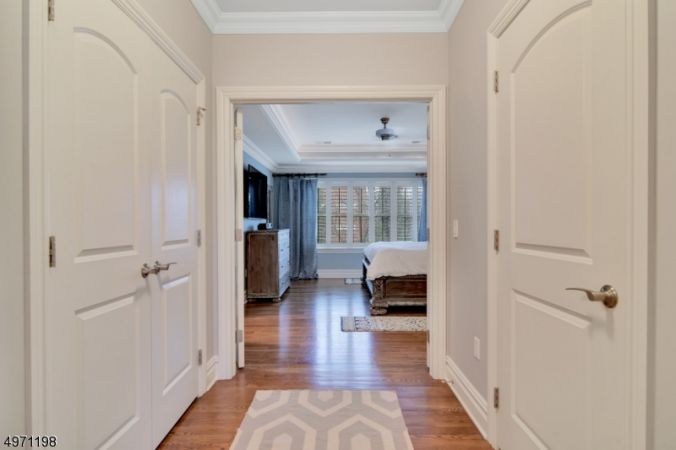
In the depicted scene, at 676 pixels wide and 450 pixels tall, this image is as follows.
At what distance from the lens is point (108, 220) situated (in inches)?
54.2

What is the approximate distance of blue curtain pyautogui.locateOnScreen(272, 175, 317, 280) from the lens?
287 inches

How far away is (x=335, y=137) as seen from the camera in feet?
19.2

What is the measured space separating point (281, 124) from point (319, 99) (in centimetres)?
221

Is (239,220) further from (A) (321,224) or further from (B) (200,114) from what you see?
(A) (321,224)

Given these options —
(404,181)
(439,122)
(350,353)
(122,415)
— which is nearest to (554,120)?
(439,122)

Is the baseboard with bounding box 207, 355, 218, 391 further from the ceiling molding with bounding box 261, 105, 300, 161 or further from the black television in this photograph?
the black television

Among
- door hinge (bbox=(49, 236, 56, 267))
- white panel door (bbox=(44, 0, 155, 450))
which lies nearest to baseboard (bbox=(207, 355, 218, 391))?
white panel door (bbox=(44, 0, 155, 450))

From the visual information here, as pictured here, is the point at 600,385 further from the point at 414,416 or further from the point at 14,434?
the point at 14,434

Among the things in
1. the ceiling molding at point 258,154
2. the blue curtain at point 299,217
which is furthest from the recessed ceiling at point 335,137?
the blue curtain at point 299,217

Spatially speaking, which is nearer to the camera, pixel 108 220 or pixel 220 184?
pixel 108 220

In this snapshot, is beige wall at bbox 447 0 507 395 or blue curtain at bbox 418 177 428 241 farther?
blue curtain at bbox 418 177 428 241

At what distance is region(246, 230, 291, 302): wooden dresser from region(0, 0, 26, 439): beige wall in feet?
13.6

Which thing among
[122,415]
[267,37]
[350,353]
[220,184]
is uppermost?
[267,37]

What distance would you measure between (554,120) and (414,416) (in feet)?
5.65
